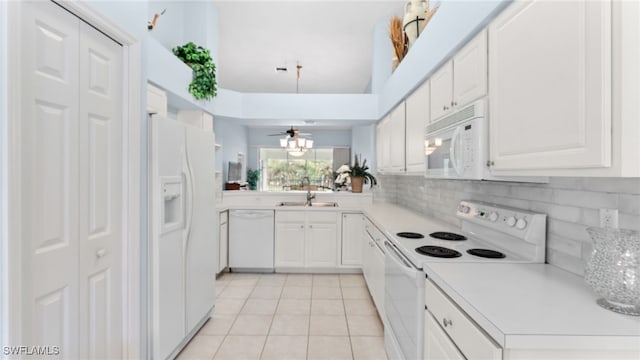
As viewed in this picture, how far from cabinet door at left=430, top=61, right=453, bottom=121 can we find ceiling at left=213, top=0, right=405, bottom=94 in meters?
2.10

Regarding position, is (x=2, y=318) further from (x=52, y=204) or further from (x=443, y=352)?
(x=443, y=352)

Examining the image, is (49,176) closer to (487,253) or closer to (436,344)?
(436,344)

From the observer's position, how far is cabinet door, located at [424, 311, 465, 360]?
1.14 meters

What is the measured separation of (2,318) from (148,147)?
1.07 m

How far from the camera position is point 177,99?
2.98 meters

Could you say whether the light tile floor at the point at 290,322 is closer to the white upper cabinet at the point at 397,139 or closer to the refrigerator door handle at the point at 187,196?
the refrigerator door handle at the point at 187,196

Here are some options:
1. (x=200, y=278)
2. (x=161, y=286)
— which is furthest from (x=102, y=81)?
(x=200, y=278)

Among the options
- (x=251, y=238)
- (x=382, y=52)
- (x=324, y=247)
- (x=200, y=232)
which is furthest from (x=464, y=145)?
(x=251, y=238)

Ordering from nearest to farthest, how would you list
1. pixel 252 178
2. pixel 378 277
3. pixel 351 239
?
pixel 378 277
pixel 351 239
pixel 252 178

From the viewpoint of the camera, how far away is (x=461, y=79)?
173 centimetres

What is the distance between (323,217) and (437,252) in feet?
7.99

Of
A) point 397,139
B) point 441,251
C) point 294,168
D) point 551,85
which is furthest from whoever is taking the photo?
point 294,168

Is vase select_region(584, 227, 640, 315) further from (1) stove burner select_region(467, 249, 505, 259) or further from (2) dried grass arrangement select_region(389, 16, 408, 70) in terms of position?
(2) dried grass arrangement select_region(389, 16, 408, 70)

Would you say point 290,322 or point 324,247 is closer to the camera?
point 290,322
